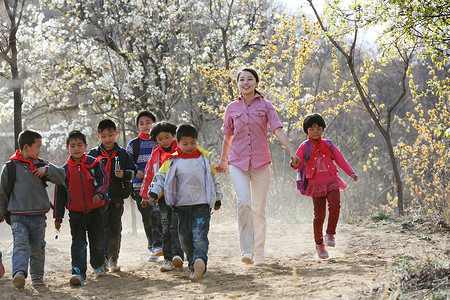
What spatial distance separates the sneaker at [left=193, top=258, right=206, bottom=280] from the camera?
5.93 meters

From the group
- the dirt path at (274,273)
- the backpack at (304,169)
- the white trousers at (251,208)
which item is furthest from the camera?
the backpack at (304,169)

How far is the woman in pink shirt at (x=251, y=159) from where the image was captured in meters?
6.54

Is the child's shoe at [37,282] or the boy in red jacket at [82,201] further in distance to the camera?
the boy in red jacket at [82,201]

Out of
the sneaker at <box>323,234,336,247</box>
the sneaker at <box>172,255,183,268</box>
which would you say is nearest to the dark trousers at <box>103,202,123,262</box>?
the sneaker at <box>172,255,183,268</box>

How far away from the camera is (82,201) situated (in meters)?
6.65

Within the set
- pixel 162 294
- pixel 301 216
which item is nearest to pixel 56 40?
pixel 301 216

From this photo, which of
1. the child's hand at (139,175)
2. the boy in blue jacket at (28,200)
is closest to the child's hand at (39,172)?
the boy in blue jacket at (28,200)

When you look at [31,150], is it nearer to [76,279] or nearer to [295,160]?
[76,279]

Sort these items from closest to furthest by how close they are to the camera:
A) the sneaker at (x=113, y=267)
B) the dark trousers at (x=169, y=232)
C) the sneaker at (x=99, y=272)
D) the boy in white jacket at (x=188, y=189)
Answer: the boy in white jacket at (x=188, y=189) < the dark trousers at (x=169, y=232) < the sneaker at (x=99, y=272) < the sneaker at (x=113, y=267)

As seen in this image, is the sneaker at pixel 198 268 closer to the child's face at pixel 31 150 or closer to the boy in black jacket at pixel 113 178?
the boy in black jacket at pixel 113 178

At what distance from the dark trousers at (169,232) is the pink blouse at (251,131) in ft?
2.80

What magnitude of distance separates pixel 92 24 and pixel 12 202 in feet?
39.2

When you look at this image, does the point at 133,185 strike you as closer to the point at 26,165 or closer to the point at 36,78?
the point at 26,165

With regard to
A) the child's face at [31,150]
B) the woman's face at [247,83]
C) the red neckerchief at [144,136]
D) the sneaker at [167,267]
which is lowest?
the sneaker at [167,267]
